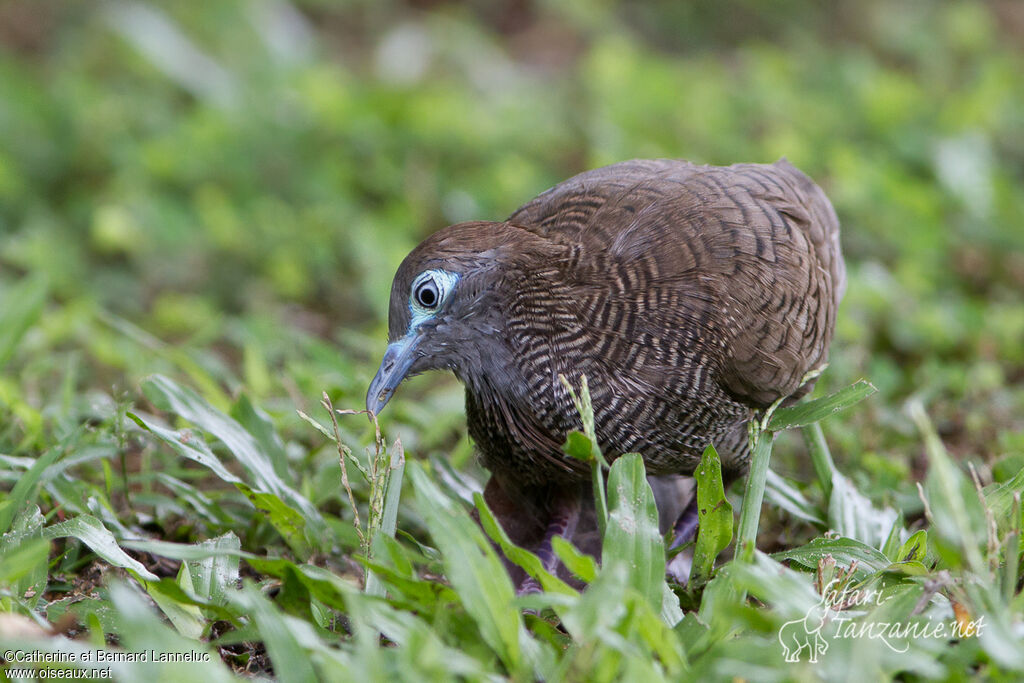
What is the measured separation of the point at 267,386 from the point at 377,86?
3.47 meters

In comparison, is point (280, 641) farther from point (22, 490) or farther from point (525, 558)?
point (22, 490)

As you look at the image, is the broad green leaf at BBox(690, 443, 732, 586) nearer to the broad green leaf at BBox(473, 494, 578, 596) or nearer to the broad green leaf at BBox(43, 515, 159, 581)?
the broad green leaf at BBox(473, 494, 578, 596)

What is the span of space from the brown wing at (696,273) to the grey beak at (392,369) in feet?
1.52

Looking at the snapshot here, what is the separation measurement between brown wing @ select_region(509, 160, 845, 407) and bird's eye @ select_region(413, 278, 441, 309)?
36 cm

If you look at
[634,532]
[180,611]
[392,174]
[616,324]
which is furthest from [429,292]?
[392,174]

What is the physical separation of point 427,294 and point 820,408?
1088mm

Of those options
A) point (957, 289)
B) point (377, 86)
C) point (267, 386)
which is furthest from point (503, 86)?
point (267, 386)

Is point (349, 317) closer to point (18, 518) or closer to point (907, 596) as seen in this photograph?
point (18, 518)

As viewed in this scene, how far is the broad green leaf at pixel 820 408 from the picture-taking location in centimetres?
275

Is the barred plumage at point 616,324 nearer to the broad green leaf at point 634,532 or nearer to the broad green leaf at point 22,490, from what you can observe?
the broad green leaf at point 634,532

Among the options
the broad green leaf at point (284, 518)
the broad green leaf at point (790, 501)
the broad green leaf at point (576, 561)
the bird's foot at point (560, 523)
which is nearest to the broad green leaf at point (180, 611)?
the broad green leaf at point (284, 518)

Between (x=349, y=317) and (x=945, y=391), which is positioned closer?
(x=945, y=391)

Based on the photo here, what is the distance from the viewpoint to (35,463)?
289cm

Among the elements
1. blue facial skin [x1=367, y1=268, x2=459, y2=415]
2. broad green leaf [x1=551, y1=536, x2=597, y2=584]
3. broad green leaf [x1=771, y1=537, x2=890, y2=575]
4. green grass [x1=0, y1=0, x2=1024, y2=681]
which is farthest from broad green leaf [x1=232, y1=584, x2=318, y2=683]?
broad green leaf [x1=771, y1=537, x2=890, y2=575]
